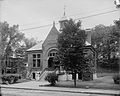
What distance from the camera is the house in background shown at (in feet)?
81.8

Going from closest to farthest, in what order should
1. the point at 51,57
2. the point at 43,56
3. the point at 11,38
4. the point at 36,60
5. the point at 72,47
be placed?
the point at 72,47, the point at 51,57, the point at 43,56, the point at 36,60, the point at 11,38

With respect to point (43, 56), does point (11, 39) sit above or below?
above

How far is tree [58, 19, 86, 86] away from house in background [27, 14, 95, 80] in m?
7.31

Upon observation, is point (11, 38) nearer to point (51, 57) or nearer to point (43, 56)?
point (43, 56)

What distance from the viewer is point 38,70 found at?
26031mm

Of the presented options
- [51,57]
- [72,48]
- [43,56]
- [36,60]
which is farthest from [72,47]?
[36,60]

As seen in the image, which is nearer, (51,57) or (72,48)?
(72,48)

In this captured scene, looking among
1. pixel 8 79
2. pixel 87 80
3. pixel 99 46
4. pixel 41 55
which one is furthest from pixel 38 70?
pixel 99 46

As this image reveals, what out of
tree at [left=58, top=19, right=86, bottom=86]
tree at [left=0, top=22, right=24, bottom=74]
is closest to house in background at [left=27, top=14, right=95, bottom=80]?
tree at [left=0, top=22, right=24, bottom=74]

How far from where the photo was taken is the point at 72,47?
55.0 ft

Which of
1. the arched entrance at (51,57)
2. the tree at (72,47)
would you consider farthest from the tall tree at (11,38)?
the tree at (72,47)

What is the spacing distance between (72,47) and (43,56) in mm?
9635

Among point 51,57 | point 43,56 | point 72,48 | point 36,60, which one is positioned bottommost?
point 36,60

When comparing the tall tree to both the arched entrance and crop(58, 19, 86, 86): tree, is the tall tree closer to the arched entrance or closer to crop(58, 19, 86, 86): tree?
the arched entrance
